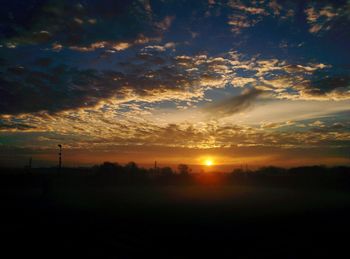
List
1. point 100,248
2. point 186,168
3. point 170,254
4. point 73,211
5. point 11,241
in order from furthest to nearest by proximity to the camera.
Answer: point 186,168
point 73,211
point 11,241
point 100,248
point 170,254

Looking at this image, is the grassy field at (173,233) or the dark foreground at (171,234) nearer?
the dark foreground at (171,234)

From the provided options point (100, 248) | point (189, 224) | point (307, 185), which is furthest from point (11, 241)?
point (307, 185)

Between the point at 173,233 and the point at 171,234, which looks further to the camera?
the point at 173,233

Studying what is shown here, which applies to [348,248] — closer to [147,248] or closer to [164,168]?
[147,248]

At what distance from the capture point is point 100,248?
14.3 m

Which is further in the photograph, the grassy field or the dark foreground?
the grassy field

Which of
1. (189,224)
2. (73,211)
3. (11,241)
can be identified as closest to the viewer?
(11,241)

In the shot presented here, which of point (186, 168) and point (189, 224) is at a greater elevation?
point (186, 168)

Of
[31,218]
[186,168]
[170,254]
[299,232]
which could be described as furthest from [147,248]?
[186,168]

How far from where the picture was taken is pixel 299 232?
1816cm

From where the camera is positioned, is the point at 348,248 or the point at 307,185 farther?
the point at 307,185

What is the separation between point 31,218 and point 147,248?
517 inches

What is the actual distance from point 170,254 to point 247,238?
562 centimetres

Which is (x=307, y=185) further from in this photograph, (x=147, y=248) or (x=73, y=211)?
(x=147, y=248)
